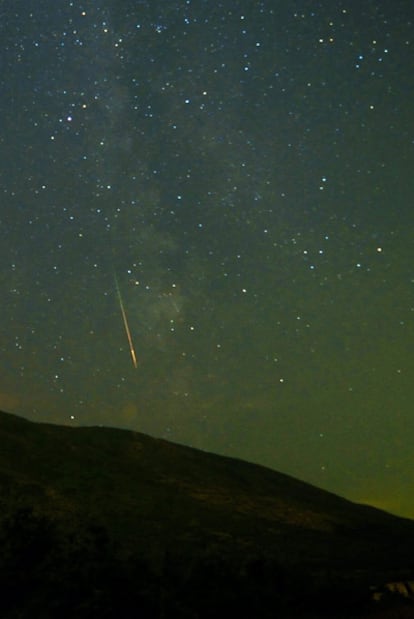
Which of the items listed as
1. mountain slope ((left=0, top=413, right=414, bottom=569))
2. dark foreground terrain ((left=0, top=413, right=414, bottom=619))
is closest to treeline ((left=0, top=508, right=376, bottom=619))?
dark foreground terrain ((left=0, top=413, right=414, bottom=619))

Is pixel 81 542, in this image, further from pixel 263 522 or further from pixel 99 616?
pixel 263 522

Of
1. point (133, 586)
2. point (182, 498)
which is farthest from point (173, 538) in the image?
point (133, 586)

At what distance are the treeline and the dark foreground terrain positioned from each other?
1.5 inches

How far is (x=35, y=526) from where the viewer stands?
68.5 ft

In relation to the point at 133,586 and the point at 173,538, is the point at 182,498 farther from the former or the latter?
the point at 133,586

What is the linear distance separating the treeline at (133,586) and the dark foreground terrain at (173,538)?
4cm

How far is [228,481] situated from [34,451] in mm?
16042

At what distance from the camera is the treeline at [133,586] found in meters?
Answer: 15.4

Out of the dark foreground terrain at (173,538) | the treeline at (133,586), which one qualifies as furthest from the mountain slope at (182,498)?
the treeline at (133,586)

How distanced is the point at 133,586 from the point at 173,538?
38.0 ft

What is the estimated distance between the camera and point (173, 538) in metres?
27.7

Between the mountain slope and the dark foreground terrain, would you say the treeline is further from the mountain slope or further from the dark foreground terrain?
the mountain slope

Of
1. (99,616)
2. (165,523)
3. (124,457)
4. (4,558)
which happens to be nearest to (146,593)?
(99,616)

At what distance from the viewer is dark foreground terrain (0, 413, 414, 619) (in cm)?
1617
